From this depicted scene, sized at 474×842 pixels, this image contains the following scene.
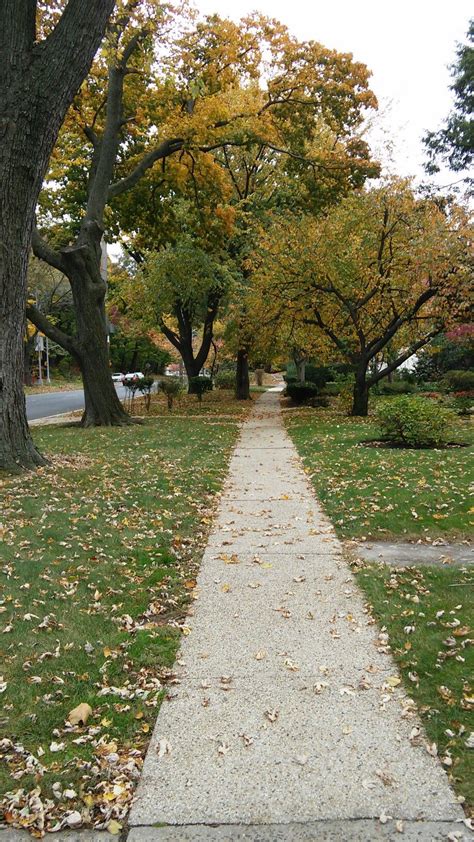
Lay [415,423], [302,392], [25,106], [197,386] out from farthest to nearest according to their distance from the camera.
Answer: [302,392], [197,386], [415,423], [25,106]

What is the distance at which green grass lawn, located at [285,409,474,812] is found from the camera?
2949mm

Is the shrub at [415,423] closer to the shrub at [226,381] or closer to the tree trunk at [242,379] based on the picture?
the tree trunk at [242,379]

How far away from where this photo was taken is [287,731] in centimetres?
286

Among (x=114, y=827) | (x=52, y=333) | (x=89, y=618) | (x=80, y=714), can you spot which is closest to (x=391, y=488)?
(x=89, y=618)

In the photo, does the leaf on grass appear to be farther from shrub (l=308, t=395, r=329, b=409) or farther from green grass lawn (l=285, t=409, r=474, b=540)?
shrub (l=308, t=395, r=329, b=409)

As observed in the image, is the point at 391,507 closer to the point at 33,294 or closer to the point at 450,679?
the point at 450,679

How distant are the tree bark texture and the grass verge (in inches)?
213

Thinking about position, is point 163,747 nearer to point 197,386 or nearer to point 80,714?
point 80,714

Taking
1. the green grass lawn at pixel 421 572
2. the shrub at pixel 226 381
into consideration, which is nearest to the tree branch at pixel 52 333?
the green grass lawn at pixel 421 572

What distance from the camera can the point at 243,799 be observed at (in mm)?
2406

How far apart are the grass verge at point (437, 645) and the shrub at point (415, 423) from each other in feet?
20.7

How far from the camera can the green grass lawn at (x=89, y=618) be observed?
8.41 feet

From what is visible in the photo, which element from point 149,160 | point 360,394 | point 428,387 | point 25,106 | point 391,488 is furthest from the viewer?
point 428,387

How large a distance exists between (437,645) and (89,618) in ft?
7.07
